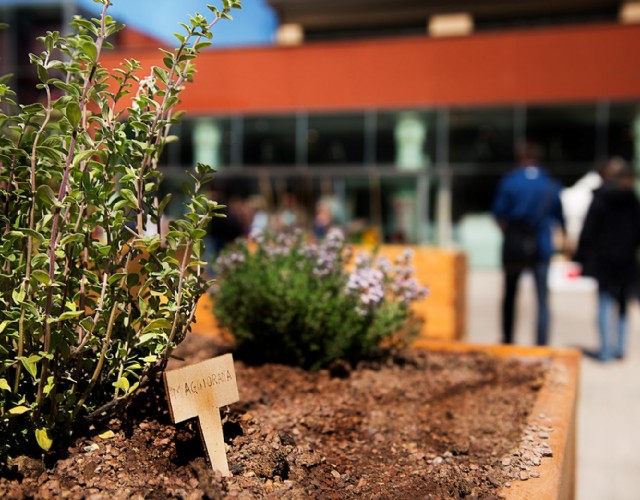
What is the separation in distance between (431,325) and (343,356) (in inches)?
100

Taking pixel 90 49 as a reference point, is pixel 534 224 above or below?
below

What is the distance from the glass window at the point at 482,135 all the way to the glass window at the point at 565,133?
0.54 meters

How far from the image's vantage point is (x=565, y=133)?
17.1 meters

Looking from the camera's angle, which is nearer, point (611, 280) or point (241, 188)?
point (611, 280)

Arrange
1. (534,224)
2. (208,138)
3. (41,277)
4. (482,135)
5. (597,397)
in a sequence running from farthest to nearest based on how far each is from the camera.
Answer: (208,138) < (482,135) < (534,224) < (597,397) < (41,277)

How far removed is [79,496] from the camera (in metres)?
1.93

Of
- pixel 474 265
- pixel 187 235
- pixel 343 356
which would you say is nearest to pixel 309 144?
pixel 474 265

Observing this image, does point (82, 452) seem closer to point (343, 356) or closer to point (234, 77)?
point (343, 356)

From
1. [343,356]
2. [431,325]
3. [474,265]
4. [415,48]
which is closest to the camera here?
[343,356]

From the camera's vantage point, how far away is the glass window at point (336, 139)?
18.3 meters

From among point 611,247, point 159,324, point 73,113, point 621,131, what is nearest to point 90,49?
point 73,113

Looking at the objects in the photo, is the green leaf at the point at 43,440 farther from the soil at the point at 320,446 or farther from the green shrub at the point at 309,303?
the green shrub at the point at 309,303

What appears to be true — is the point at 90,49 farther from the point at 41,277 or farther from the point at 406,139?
the point at 406,139

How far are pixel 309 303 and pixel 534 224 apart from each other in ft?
11.6
